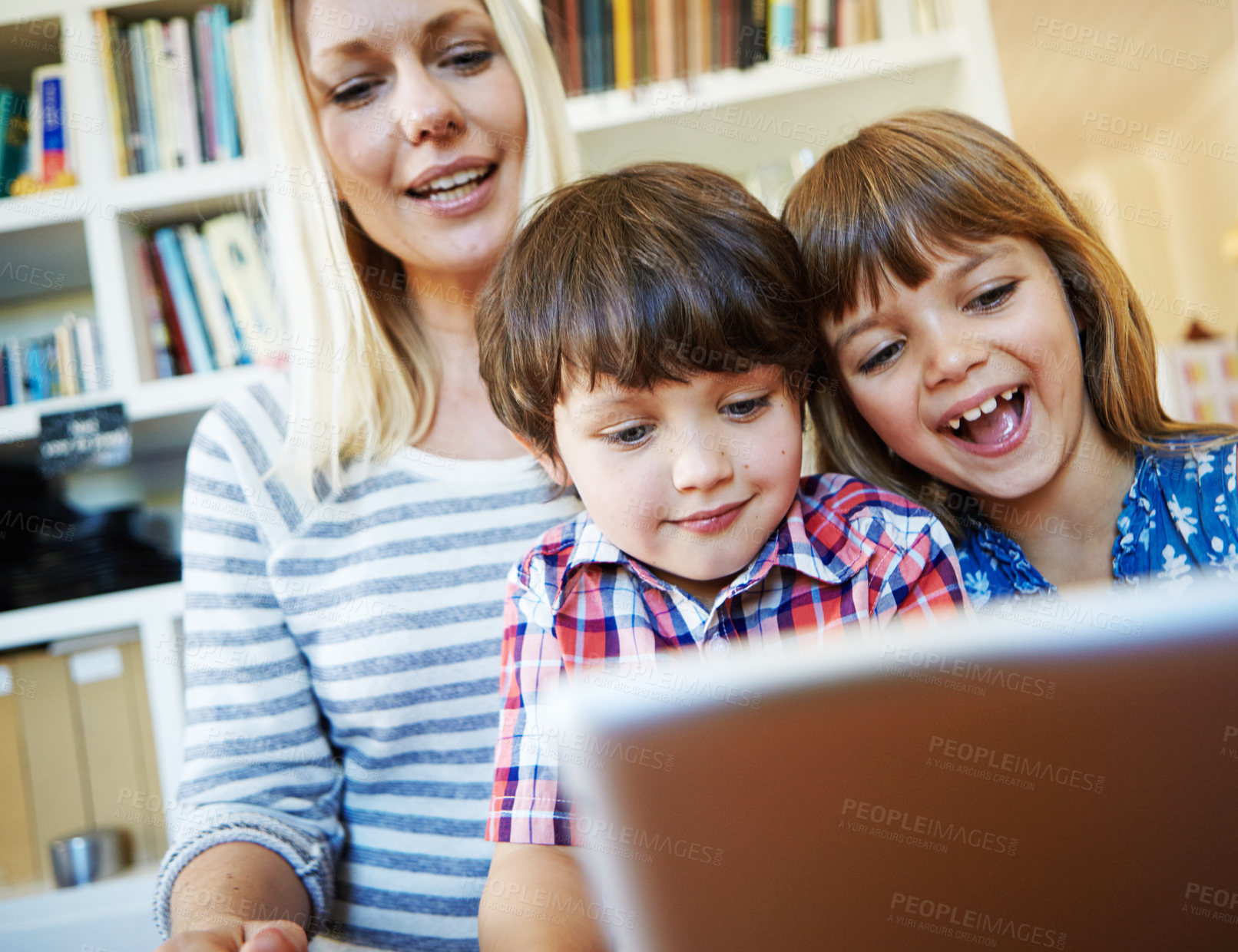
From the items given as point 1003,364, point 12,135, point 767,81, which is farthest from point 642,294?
point 12,135

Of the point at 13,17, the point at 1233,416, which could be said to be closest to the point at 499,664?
the point at 13,17

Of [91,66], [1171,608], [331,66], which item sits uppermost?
[91,66]

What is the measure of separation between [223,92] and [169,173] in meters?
0.19

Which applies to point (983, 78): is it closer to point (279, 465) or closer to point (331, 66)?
point (331, 66)

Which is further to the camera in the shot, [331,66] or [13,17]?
[13,17]

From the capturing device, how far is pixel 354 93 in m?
1.10

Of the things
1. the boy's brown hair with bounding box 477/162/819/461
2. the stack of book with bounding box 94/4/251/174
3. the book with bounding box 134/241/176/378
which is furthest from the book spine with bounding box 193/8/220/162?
the boy's brown hair with bounding box 477/162/819/461

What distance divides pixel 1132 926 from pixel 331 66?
109cm

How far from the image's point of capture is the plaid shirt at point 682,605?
2.66ft

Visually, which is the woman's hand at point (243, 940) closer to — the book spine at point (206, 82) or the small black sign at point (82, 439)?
the small black sign at point (82, 439)

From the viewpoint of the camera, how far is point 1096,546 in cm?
101

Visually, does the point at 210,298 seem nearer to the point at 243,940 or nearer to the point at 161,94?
the point at 161,94

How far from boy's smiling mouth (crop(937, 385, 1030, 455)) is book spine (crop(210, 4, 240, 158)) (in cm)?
148

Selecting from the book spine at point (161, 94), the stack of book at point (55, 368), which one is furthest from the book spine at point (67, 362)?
the book spine at point (161, 94)
